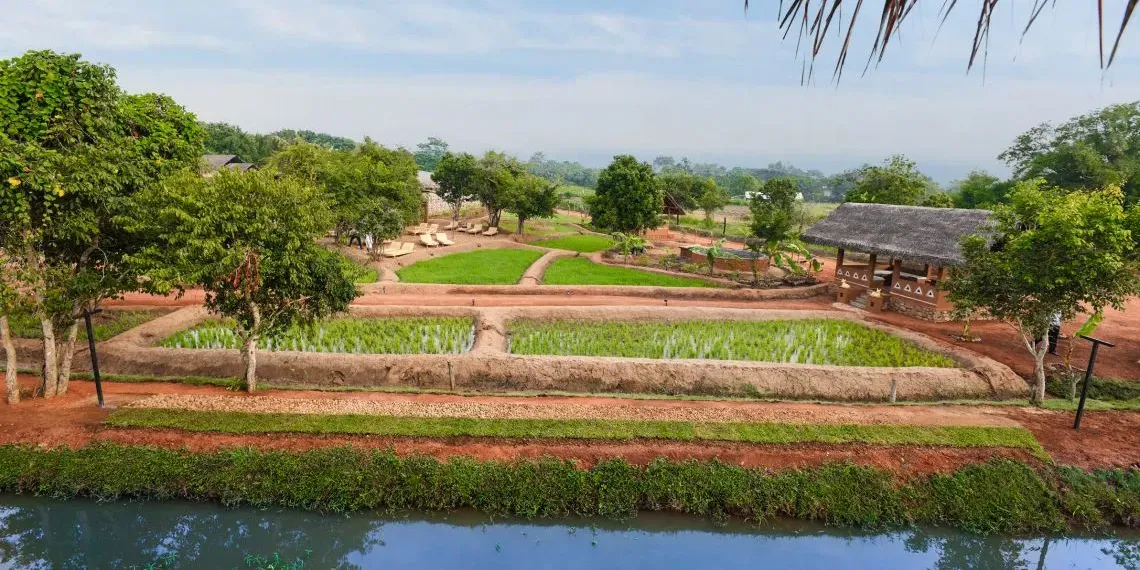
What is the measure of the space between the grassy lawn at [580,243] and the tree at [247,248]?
20918 millimetres

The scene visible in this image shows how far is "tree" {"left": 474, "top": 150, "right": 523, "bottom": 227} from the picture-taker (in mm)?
34594

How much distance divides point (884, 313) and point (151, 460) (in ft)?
63.8

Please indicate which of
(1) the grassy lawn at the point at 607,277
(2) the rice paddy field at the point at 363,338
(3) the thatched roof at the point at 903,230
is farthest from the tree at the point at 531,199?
(2) the rice paddy field at the point at 363,338

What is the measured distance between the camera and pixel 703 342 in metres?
15.0

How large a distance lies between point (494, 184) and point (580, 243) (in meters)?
7.52

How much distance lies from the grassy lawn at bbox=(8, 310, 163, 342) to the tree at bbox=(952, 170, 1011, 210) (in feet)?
132

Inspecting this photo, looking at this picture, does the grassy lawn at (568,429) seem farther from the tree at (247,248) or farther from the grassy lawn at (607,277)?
the grassy lawn at (607,277)

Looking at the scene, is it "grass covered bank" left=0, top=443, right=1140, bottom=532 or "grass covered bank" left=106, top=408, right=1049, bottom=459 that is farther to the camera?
"grass covered bank" left=106, top=408, right=1049, bottom=459

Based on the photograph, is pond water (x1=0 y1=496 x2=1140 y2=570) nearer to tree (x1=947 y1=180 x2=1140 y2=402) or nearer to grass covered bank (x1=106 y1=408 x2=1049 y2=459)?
grass covered bank (x1=106 y1=408 x2=1049 y2=459)

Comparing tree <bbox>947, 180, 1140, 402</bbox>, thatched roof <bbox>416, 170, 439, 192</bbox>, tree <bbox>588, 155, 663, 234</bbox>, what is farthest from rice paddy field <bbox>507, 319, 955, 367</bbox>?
thatched roof <bbox>416, 170, 439, 192</bbox>

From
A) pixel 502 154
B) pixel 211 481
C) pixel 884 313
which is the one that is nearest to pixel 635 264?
pixel 884 313

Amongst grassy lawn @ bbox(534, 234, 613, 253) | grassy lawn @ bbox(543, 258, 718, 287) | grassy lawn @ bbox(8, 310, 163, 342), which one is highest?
grassy lawn @ bbox(534, 234, 613, 253)

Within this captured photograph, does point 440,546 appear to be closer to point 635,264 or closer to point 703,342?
point 703,342

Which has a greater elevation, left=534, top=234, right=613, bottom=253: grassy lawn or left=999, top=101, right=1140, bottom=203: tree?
left=999, top=101, right=1140, bottom=203: tree
